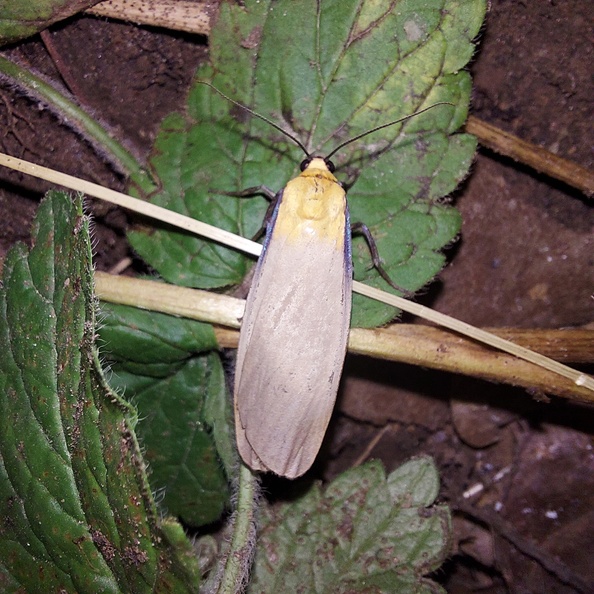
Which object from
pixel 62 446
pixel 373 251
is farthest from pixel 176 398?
pixel 373 251

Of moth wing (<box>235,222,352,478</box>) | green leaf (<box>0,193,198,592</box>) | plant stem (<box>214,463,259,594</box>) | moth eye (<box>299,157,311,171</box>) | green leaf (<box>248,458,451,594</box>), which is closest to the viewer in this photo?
green leaf (<box>0,193,198,592</box>)

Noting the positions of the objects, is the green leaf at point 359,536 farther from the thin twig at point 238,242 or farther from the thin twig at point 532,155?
the thin twig at point 532,155

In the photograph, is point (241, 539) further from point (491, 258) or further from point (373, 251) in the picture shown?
point (491, 258)

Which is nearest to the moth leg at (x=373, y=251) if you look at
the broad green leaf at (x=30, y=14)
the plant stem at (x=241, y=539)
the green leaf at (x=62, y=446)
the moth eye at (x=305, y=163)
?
the moth eye at (x=305, y=163)

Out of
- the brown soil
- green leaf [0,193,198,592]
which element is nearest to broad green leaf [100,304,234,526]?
green leaf [0,193,198,592]

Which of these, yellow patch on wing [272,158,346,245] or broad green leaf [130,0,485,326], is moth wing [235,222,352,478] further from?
broad green leaf [130,0,485,326]
